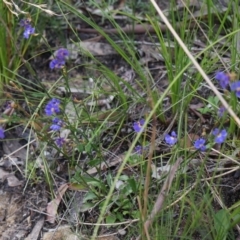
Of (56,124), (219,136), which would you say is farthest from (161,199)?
(56,124)

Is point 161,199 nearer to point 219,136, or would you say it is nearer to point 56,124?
point 219,136

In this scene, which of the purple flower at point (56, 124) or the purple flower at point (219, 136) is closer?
the purple flower at point (219, 136)

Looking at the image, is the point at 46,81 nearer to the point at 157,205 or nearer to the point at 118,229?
the point at 118,229

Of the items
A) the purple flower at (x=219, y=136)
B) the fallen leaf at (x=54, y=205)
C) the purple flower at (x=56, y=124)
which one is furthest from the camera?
the fallen leaf at (x=54, y=205)

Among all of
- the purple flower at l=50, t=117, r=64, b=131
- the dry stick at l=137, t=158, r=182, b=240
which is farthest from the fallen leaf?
the dry stick at l=137, t=158, r=182, b=240

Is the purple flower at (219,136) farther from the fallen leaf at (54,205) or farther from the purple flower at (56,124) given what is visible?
the fallen leaf at (54,205)

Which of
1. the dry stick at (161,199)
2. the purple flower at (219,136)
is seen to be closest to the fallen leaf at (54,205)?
the dry stick at (161,199)

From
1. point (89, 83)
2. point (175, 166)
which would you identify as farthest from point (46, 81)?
point (175, 166)

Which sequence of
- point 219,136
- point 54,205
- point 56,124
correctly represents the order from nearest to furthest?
1. point 219,136
2. point 56,124
3. point 54,205

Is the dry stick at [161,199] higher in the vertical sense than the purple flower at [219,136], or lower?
lower
